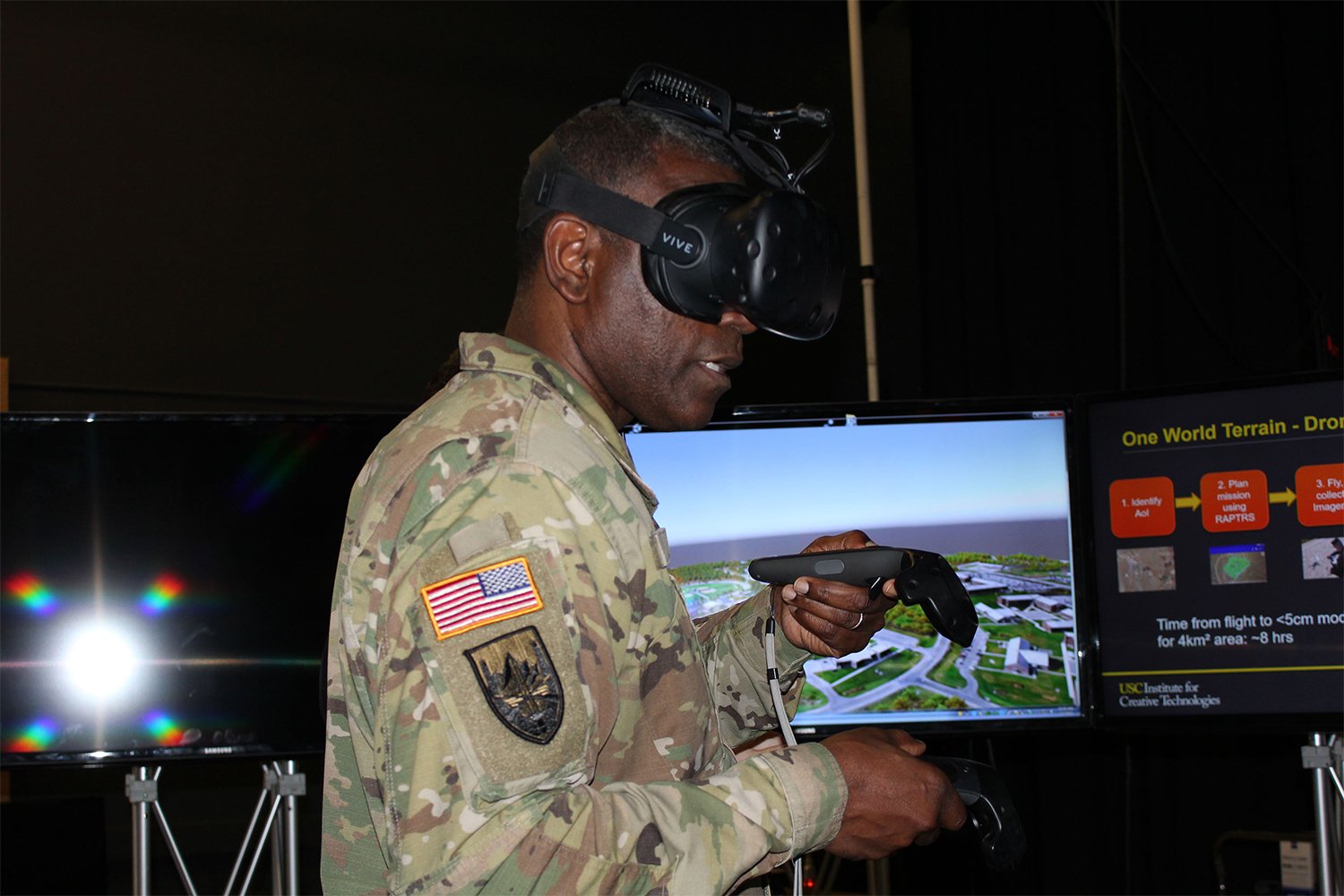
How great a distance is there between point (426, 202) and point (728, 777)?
4.26 meters

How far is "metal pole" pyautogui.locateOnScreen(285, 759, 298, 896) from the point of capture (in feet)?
6.11

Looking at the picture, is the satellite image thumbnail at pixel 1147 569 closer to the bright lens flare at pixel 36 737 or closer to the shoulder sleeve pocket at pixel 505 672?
the shoulder sleeve pocket at pixel 505 672

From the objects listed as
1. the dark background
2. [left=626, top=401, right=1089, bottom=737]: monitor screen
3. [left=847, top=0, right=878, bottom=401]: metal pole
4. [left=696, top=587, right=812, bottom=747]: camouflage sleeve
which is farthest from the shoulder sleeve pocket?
the dark background

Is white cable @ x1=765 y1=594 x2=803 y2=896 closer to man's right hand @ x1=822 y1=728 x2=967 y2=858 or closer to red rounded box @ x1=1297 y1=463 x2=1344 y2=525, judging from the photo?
man's right hand @ x1=822 y1=728 x2=967 y2=858

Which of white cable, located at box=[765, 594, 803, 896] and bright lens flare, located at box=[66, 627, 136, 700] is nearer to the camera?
white cable, located at box=[765, 594, 803, 896]

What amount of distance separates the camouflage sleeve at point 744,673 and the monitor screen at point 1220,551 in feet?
3.01

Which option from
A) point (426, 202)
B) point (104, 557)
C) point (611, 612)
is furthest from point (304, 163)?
point (611, 612)

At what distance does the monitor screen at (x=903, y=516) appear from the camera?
79.4 inches

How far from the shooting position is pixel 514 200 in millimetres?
4977

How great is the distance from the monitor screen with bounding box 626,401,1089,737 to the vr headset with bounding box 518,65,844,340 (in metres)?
0.96

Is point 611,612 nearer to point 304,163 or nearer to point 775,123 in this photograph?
point 775,123

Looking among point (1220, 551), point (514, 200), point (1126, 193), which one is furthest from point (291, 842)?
point (514, 200)

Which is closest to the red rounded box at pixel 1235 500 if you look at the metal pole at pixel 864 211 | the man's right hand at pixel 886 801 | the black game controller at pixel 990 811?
the metal pole at pixel 864 211

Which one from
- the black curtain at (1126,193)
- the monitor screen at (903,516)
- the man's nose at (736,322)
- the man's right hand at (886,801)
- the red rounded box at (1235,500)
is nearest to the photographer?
the man's right hand at (886,801)
